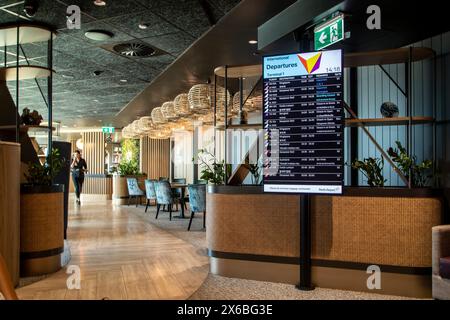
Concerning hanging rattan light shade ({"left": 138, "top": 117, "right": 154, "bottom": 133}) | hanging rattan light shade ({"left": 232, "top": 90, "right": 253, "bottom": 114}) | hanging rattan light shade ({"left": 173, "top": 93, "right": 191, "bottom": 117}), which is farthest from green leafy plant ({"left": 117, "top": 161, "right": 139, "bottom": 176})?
hanging rattan light shade ({"left": 232, "top": 90, "right": 253, "bottom": 114})

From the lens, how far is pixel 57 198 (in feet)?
14.9

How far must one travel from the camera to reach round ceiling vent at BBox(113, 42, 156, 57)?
6.55m

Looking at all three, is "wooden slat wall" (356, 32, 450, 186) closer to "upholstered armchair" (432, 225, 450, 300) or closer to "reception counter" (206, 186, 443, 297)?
"reception counter" (206, 186, 443, 297)

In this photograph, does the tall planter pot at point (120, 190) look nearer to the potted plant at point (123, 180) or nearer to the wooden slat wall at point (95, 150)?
the potted plant at point (123, 180)

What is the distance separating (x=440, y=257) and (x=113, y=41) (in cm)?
535

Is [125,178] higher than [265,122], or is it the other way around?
[265,122]

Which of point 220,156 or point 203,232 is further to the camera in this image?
point 220,156

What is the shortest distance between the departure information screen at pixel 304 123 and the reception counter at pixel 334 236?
1.39ft

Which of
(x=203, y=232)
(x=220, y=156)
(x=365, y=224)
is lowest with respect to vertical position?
(x=203, y=232)

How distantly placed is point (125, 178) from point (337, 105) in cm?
1041

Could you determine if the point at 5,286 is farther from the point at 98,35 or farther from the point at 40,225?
the point at 98,35

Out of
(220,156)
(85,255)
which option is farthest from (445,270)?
(220,156)
